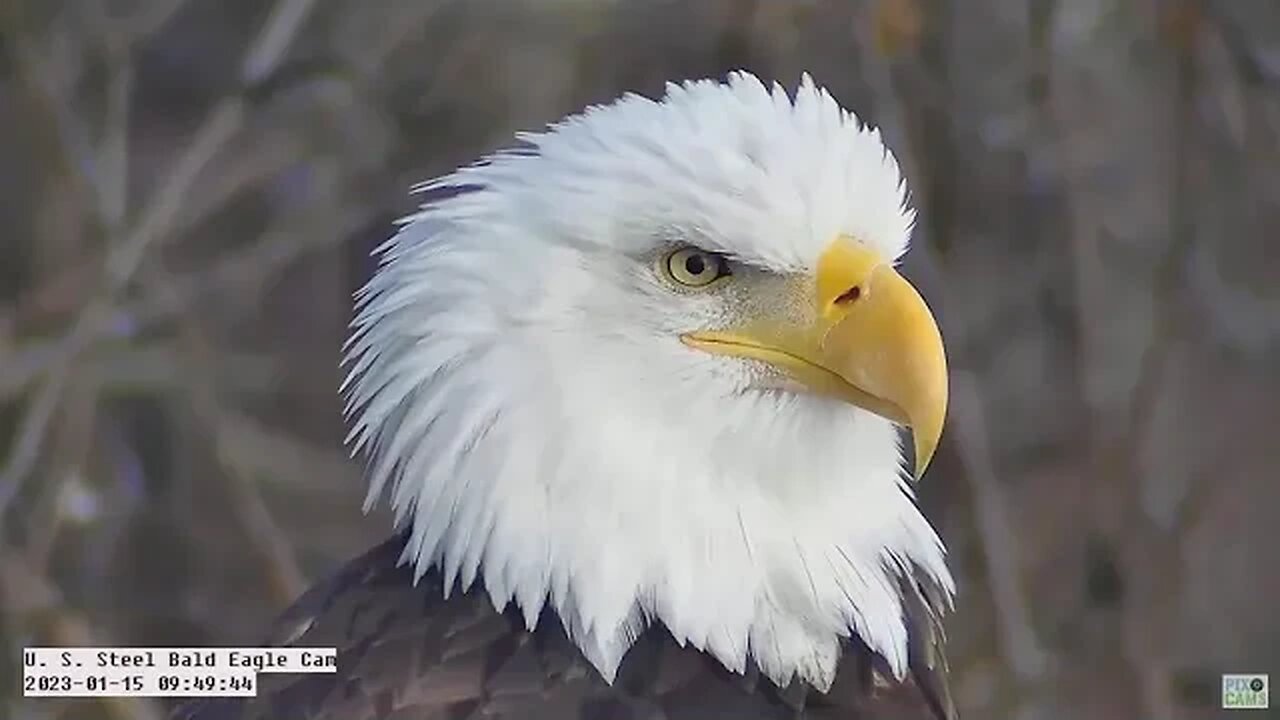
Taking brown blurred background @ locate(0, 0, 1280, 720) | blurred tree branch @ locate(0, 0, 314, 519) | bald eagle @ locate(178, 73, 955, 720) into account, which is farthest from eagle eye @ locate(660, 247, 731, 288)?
blurred tree branch @ locate(0, 0, 314, 519)

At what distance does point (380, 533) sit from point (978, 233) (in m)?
0.65

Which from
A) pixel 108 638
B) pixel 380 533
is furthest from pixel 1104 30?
pixel 108 638

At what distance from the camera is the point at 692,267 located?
1134 mm

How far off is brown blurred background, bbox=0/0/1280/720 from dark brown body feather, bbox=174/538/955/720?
0.11 m

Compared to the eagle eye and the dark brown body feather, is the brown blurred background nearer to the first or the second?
the dark brown body feather

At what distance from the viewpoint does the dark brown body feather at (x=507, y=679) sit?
3.80 ft

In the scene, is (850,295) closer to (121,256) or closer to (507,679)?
(507,679)

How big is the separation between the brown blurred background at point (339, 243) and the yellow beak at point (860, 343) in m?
0.25

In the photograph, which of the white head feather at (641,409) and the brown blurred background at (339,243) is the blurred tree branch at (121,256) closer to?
the brown blurred background at (339,243)

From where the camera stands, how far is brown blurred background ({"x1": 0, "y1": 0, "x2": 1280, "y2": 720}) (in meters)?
1.30

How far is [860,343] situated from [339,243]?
515mm

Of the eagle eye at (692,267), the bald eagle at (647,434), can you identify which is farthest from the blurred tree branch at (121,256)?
the eagle eye at (692,267)

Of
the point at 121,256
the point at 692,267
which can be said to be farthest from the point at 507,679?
the point at 121,256

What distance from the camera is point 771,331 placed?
112cm
